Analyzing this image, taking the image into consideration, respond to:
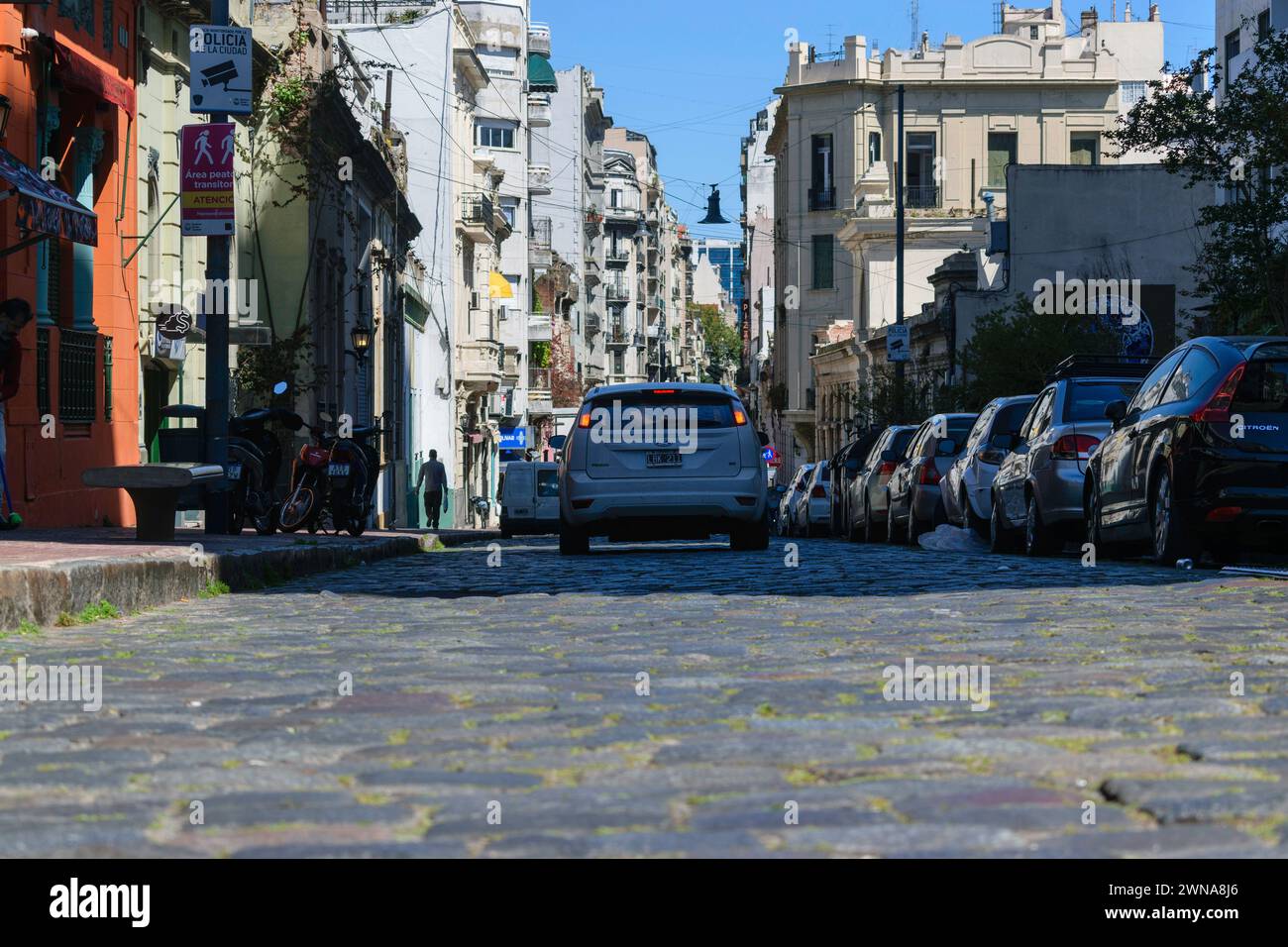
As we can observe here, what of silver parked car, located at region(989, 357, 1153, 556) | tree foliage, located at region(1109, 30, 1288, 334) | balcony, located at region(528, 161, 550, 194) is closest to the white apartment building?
balcony, located at region(528, 161, 550, 194)

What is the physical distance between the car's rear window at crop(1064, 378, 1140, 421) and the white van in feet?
84.0

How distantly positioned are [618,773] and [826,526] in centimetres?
2875

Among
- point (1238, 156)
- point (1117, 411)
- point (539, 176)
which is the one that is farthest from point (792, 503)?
point (539, 176)

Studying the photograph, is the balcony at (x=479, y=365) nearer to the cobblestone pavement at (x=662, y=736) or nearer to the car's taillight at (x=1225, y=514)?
the car's taillight at (x=1225, y=514)

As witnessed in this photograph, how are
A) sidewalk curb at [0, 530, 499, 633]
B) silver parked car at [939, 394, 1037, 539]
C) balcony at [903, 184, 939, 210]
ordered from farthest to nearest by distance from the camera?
balcony at [903, 184, 939, 210]
silver parked car at [939, 394, 1037, 539]
sidewalk curb at [0, 530, 499, 633]

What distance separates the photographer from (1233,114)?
24.5m

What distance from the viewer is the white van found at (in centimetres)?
4319

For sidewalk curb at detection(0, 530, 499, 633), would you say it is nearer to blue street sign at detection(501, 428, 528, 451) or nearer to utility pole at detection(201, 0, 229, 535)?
utility pole at detection(201, 0, 229, 535)

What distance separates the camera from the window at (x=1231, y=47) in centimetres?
4685

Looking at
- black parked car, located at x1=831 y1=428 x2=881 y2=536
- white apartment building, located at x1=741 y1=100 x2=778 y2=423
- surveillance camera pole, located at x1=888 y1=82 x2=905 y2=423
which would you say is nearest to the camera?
black parked car, located at x1=831 y1=428 x2=881 y2=536

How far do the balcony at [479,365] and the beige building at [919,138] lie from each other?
13.5 m

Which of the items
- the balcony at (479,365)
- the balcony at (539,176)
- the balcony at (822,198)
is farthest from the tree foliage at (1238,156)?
the balcony at (539,176)
